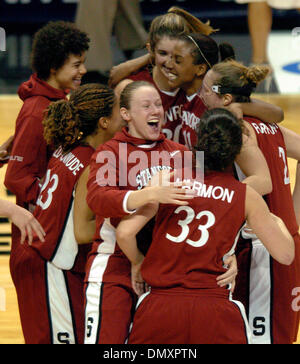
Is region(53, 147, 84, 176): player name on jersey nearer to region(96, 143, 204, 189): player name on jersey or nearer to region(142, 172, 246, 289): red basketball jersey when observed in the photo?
region(96, 143, 204, 189): player name on jersey

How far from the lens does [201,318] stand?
306 cm

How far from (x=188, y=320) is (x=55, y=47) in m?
1.68

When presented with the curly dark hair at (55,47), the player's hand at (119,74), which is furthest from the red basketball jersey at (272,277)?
the curly dark hair at (55,47)

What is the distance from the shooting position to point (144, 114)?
343 cm

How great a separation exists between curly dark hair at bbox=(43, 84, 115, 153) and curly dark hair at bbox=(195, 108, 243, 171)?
2.03 ft

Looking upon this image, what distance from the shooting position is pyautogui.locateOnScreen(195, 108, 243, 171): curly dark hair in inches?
122

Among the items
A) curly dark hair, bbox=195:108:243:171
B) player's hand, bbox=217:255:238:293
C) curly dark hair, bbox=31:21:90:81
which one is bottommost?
player's hand, bbox=217:255:238:293

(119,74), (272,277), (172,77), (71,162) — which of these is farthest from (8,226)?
(272,277)

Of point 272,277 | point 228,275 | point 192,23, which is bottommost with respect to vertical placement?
point 272,277

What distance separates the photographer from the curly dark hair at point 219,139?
3100 millimetres

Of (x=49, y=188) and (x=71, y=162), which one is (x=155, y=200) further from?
(x=49, y=188)

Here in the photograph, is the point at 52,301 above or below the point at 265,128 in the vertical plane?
below

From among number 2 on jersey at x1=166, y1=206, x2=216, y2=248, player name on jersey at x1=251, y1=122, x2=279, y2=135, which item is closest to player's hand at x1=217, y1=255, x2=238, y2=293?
number 2 on jersey at x1=166, y1=206, x2=216, y2=248

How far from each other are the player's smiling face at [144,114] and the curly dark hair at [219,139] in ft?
1.05
